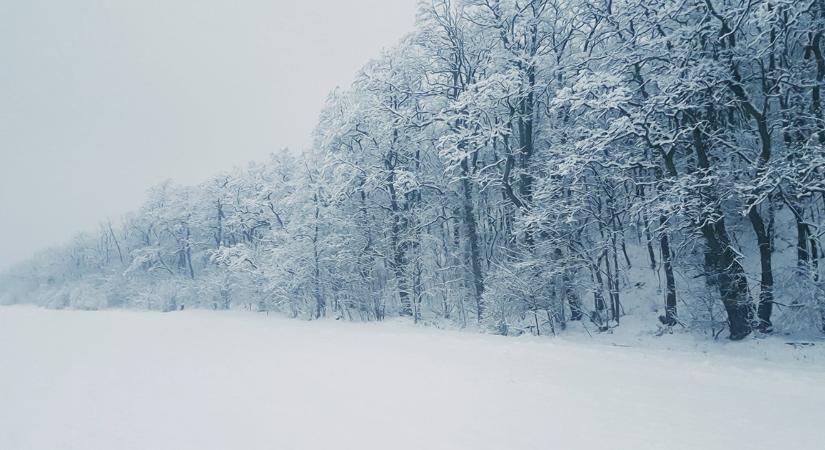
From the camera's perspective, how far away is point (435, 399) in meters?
7.70

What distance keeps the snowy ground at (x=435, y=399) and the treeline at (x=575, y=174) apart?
118 inches

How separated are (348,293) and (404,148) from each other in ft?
30.9

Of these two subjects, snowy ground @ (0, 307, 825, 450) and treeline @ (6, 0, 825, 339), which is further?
treeline @ (6, 0, 825, 339)

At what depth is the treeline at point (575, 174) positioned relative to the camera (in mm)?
12039

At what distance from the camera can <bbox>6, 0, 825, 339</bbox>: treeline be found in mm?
12039

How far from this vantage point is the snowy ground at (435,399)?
6.02 meters

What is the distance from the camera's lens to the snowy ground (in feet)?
19.7

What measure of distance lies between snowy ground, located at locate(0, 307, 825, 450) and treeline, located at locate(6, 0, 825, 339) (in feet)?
9.87

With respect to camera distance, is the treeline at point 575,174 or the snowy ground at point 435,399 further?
the treeline at point 575,174

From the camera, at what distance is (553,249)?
1608cm

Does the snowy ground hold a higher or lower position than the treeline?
lower

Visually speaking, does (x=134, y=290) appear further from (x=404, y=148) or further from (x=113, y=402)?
(x=113, y=402)

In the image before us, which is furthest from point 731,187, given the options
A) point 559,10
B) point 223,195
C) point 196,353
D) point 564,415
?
point 223,195

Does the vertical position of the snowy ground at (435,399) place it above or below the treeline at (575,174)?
below
